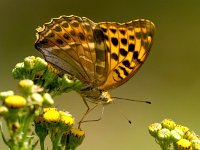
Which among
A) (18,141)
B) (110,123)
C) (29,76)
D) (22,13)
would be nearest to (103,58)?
A: (29,76)

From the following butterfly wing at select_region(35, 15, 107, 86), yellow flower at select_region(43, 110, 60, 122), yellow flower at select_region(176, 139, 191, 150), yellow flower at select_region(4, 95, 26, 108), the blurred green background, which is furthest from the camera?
the blurred green background

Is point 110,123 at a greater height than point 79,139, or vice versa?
point 79,139

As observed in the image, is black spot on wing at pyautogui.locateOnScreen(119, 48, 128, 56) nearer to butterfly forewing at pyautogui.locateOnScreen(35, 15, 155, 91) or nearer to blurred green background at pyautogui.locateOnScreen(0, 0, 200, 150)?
butterfly forewing at pyautogui.locateOnScreen(35, 15, 155, 91)

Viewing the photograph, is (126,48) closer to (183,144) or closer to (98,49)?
(98,49)

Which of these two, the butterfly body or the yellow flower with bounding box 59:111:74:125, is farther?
the butterfly body

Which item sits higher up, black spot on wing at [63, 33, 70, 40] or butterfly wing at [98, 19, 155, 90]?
black spot on wing at [63, 33, 70, 40]

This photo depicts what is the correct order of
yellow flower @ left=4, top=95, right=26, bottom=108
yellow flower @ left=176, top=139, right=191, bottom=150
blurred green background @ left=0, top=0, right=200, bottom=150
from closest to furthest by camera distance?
yellow flower @ left=4, top=95, right=26, bottom=108
yellow flower @ left=176, top=139, right=191, bottom=150
blurred green background @ left=0, top=0, right=200, bottom=150

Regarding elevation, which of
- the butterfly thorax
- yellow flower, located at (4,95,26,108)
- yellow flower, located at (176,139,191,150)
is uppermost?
yellow flower, located at (4,95,26,108)

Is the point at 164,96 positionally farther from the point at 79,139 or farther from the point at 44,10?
the point at 79,139

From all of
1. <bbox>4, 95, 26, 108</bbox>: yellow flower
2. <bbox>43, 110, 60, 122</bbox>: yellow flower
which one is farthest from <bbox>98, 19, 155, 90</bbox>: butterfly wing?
<bbox>4, 95, 26, 108</bbox>: yellow flower
